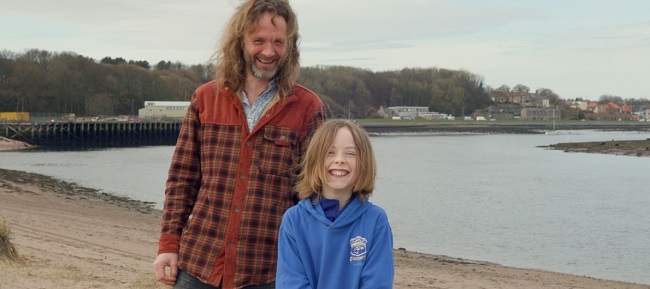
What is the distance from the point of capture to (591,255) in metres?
16.8

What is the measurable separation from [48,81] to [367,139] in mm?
98670

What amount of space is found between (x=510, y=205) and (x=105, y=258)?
1871 centimetres

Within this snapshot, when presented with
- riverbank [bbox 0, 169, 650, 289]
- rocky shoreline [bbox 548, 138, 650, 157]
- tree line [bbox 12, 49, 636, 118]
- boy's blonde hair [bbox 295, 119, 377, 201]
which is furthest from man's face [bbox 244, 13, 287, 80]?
tree line [bbox 12, 49, 636, 118]

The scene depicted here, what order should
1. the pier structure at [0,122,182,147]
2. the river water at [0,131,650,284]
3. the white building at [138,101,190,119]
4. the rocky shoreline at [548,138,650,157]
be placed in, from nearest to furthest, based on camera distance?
the river water at [0,131,650,284] → the rocky shoreline at [548,138,650,157] → the pier structure at [0,122,182,147] → the white building at [138,101,190,119]

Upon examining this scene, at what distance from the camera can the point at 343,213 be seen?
272cm

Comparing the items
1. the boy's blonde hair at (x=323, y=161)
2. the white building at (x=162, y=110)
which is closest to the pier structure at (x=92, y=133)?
the white building at (x=162, y=110)

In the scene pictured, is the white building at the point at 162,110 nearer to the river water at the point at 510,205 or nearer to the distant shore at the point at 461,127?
the distant shore at the point at 461,127

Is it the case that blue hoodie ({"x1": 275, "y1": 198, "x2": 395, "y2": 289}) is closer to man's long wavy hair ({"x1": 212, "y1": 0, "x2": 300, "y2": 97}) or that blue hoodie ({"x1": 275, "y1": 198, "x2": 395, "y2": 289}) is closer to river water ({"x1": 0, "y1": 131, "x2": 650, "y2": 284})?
man's long wavy hair ({"x1": 212, "y1": 0, "x2": 300, "y2": 97})

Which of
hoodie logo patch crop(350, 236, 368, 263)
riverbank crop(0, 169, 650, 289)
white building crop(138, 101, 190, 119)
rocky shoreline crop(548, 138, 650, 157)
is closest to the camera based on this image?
hoodie logo patch crop(350, 236, 368, 263)

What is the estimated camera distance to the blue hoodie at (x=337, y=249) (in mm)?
2717

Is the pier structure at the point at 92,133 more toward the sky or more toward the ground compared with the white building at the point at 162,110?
more toward the ground

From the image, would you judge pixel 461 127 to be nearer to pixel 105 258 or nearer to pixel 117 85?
pixel 117 85

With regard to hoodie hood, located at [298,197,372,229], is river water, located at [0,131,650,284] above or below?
below

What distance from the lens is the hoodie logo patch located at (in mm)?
2713
